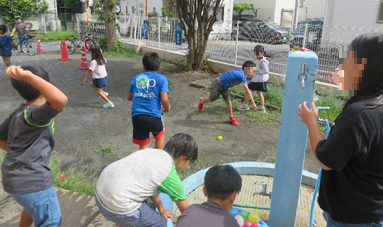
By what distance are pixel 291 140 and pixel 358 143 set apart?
1.14m

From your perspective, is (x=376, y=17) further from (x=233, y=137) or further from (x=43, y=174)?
(x=43, y=174)

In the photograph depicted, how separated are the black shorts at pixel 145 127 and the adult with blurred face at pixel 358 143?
92.9 inches

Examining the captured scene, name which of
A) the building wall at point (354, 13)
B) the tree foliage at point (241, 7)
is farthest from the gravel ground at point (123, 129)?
the tree foliage at point (241, 7)

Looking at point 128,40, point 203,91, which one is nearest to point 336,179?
point 203,91

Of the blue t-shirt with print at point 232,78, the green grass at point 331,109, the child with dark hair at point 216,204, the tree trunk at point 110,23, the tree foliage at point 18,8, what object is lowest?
the green grass at point 331,109

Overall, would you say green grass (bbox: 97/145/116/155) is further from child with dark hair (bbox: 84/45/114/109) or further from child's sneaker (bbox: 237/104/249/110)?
child's sneaker (bbox: 237/104/249/110)

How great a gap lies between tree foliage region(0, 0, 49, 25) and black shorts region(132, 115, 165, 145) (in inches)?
946

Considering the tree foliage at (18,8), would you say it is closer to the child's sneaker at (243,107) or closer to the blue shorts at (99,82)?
the blue shorts at (99,82)

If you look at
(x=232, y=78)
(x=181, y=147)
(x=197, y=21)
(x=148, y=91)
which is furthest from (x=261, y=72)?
(x=181, y=147)

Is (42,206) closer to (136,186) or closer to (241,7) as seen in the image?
(136,186)

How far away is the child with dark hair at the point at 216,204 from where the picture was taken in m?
1.71

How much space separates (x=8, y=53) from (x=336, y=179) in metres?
10.4

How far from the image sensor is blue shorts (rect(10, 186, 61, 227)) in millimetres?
2074

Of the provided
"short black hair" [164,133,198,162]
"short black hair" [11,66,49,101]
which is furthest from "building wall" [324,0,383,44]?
"short black hair" [11,66,49,101]
